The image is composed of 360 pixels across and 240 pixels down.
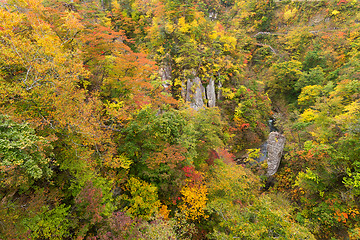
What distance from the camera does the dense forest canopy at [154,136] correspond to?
20.4ft

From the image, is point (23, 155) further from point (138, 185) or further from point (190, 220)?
point (190, 220)

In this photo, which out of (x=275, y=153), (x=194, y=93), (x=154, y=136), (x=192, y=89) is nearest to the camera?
(x=154, y=136)

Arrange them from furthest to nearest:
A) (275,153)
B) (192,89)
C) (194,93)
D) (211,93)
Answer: (211,93), (194,93), (192,89), (275,153)

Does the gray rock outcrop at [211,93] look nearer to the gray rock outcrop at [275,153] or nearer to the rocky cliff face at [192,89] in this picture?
the rocky cliff face at [192,89]

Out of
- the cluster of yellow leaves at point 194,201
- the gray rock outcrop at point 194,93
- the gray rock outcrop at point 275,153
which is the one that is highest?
the gray rock outcrop at point 194,93

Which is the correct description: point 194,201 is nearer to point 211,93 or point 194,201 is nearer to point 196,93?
point 196,93

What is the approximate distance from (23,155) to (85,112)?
3.13 metres

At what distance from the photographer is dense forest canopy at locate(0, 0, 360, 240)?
6.23 m

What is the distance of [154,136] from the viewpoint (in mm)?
10227

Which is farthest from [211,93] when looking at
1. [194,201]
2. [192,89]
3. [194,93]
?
[194,201]

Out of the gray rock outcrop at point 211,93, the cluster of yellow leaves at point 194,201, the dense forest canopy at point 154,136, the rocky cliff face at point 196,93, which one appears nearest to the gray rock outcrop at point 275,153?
the dense forest canopy at point 154,136

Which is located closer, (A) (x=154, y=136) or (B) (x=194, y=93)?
(A) (x=154, y=136)

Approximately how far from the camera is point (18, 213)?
219 inches

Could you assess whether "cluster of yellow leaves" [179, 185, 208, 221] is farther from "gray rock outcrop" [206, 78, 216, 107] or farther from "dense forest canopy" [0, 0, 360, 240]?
"gray rock outcrop" [206, 78, 216, 107]
